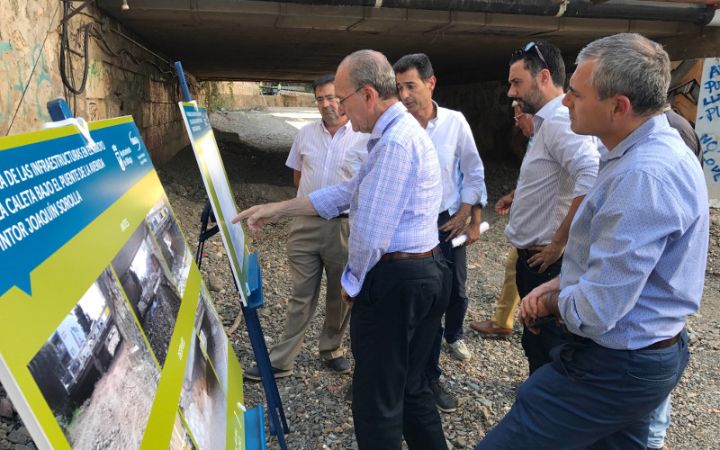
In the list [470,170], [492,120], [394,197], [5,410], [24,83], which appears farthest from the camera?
[492,120]

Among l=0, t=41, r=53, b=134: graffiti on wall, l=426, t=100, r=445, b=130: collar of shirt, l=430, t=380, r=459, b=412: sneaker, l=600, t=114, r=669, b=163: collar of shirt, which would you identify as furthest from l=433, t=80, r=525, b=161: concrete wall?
l=600, t=114, r=669, b=163: collar of shirt

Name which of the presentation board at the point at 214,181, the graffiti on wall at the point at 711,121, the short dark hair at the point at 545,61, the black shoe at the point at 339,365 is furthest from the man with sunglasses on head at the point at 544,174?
the graffiti on wall at the point at 711,121

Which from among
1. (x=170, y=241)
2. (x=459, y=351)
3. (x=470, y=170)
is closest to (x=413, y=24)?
(x=470, y=170)

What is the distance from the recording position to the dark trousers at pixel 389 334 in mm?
1992

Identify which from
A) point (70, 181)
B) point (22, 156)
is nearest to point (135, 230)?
point (70, 181)

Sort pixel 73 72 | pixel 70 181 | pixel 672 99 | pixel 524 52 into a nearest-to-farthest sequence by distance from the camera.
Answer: pixel 70 181 < pixel 524 52 < pixel 73 72 < pixel 672 99

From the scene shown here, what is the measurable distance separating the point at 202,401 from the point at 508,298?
→ 2947 mm

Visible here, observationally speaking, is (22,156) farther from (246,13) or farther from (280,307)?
(246,13)

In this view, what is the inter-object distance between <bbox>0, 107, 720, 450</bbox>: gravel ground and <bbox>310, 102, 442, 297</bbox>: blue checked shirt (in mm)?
1352

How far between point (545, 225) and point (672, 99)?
5605mm

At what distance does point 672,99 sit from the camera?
22.3 ft

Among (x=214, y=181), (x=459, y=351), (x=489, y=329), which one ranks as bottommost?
(x=489, y=329)

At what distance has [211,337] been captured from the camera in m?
1.89

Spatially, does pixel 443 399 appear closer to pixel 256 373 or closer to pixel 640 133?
pixel 256 373
